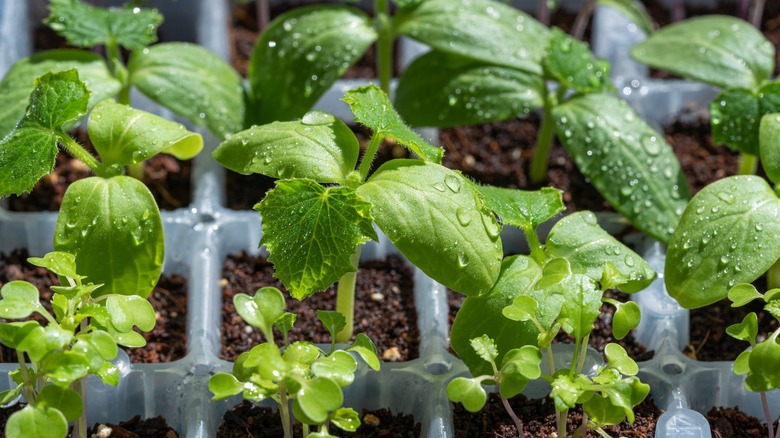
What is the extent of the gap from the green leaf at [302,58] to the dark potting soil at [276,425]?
0.47 meters

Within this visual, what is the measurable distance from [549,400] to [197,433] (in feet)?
1.48

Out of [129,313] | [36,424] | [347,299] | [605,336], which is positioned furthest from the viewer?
[605,336]

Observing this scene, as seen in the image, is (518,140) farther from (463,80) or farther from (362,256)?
(362,256)

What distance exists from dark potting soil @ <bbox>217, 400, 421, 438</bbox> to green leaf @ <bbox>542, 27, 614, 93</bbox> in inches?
22.6

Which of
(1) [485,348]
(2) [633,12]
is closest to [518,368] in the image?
(1) [485,348]

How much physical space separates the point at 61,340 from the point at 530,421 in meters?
0.59

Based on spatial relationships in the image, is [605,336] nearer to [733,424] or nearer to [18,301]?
[733,424]

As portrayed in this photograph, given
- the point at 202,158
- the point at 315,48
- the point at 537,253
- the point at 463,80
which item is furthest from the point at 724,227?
the point at 202,158

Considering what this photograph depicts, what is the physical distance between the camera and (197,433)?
1.23 m

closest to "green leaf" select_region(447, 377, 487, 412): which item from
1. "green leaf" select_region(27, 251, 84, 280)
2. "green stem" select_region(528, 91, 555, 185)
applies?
"green leaf" select_region(27, 251, 84, 280)

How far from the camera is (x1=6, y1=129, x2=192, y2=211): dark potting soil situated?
1612 millimetres

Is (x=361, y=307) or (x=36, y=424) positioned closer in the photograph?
(x=36, y=424)

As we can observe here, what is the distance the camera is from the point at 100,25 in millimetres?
1518

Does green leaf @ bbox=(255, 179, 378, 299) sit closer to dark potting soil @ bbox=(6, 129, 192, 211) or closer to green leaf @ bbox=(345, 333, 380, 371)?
green leaf @ bbox=(345, 333, 380, 371)
